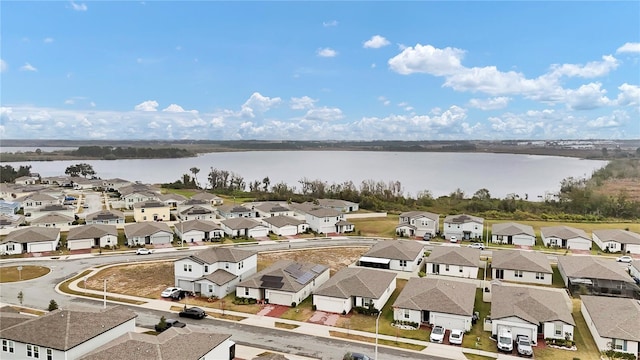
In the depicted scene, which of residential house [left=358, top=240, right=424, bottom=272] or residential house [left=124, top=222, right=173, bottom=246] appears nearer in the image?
residential house [left=358, top=240, right=424, bottom=272]

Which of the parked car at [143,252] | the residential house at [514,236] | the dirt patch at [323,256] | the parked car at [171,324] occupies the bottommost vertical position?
the dirt patch at [323,256]

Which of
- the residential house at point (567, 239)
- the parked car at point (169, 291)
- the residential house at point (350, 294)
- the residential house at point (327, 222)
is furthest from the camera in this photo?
the residential house at point (327, 222)

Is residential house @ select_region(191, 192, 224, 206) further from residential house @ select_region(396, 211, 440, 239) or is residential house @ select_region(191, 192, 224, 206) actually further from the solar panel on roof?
the solar panel on roof

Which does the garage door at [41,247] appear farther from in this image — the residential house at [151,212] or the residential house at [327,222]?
the residential house at [327,222]

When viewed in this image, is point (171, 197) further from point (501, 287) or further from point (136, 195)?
point (501, 287)

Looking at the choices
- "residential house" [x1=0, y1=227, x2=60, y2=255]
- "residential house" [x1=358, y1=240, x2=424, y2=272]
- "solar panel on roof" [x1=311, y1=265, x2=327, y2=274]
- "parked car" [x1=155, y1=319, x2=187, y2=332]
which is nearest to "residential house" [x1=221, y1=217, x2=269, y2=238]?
"residential house" [x1=358, y1=240, x2=424, y2=272]

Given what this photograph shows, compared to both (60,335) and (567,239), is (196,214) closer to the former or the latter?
(60,335)

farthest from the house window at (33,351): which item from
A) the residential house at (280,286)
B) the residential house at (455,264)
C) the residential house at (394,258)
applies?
the residential house at (455,264)
